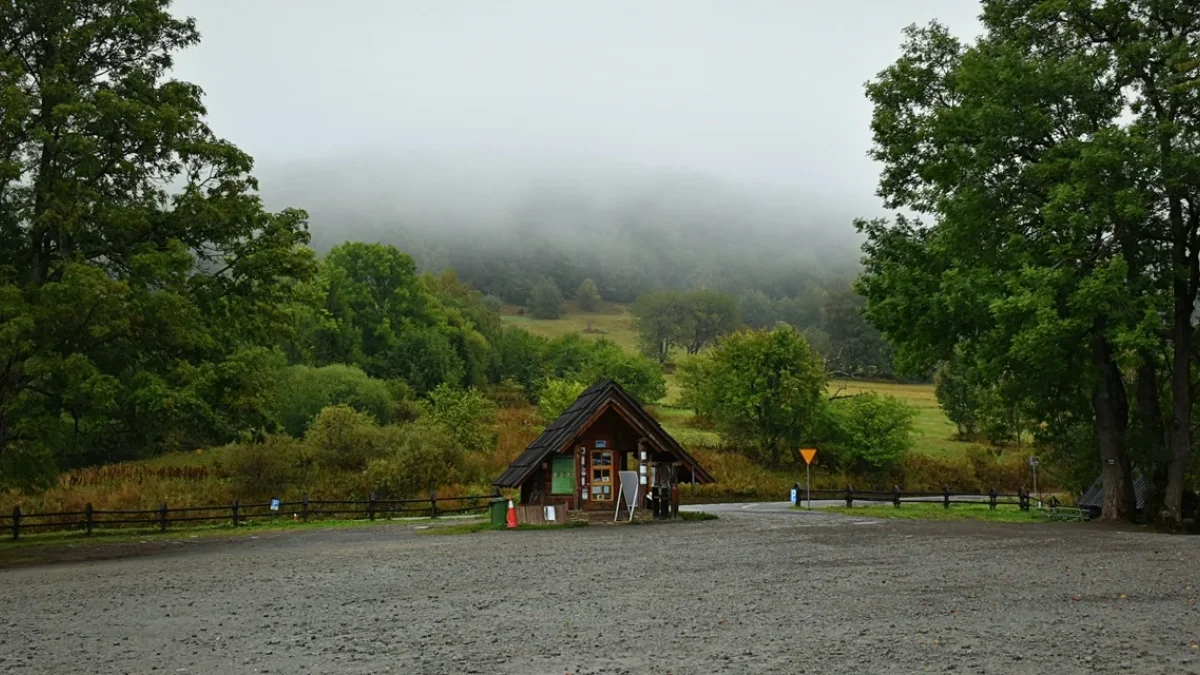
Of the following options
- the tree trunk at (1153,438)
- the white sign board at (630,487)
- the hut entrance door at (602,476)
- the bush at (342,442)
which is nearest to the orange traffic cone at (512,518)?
the hut entrance door at (602,476)

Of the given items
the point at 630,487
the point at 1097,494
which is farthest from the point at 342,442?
the point at 1097,494

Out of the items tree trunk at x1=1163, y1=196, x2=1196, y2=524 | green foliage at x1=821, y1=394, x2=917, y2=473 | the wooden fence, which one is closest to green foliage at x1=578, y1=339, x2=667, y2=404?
green foliage at x1=821, y1=394, x2=917, y2=473

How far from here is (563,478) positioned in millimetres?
32344

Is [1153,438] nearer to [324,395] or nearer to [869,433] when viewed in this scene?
[869,433]

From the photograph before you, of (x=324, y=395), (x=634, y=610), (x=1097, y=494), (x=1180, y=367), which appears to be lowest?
(x=1097, y=494)

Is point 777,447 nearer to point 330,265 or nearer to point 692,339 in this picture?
point 330,265

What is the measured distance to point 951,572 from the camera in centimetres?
1578

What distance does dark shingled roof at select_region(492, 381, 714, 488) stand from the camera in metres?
31.2

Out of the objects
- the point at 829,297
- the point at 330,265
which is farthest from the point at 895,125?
the point at 829,297

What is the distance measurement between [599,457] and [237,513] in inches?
588

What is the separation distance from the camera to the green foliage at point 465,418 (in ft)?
190

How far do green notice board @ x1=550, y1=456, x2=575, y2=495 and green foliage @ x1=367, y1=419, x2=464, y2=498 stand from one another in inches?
699

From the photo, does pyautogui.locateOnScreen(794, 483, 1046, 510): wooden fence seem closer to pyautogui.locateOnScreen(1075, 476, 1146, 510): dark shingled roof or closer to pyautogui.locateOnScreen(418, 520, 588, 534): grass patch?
pyautogui.locateOnScreen(1075, 476, 1146, 510): dark shingled roof

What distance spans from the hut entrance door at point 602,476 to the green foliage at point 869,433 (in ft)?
111
